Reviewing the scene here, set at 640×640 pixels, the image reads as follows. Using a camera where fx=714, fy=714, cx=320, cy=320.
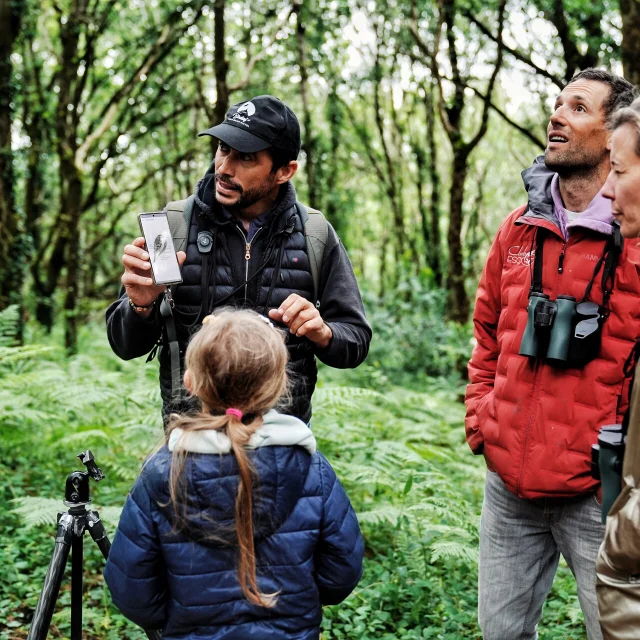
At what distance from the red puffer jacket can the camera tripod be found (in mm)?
1601

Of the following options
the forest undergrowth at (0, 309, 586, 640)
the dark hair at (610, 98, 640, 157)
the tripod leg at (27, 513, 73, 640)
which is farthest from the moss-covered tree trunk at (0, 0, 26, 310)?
the dark hair at (610, 98, 640, 157)

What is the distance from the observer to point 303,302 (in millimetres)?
Result: 2867

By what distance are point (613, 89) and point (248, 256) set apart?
167 cm

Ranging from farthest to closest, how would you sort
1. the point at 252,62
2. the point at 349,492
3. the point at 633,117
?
the point at 252,62
the point at 349,492
the point at 633,117

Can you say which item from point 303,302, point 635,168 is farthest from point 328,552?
point 635,168

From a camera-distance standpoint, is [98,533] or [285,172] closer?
[98,533]

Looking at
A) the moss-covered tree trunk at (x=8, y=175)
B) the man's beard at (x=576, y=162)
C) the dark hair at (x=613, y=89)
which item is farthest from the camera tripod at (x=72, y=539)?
the moss-covered tree trunk at (x=8, y=175)

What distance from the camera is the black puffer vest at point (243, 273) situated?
3.07 metres

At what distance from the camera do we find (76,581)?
116 inches

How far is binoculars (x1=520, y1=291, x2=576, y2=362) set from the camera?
2723mm

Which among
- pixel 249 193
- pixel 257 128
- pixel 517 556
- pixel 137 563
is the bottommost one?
pixel 517 556

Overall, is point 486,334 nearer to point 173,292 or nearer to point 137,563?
point 173,292

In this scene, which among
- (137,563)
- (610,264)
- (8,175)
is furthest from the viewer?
(8,175)

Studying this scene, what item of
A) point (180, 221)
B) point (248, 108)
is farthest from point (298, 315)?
point (248, 108)
